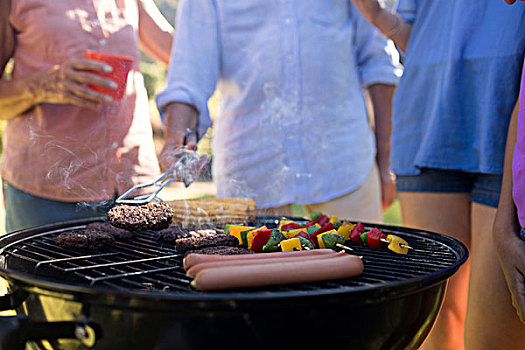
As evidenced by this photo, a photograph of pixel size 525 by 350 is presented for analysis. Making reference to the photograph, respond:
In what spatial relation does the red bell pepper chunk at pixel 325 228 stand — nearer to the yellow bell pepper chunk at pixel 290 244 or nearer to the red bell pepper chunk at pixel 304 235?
the red bell pepper chunk at pixel 304 235

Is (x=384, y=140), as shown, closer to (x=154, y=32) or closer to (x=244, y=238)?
(x=154, y=32)

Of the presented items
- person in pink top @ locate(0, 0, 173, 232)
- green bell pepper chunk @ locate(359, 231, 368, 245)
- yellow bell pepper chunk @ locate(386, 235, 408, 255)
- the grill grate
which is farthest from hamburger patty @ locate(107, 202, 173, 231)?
yellow bell pepper chunk @ locate(386, 235, 408, 255)

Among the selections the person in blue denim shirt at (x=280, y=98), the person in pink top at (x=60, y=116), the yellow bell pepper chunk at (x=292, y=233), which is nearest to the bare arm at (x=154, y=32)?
the person in blue denim shirt at (x=280, y=98)

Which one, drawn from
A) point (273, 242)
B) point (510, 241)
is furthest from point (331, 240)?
point (510, 241)

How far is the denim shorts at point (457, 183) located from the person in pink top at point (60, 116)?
1505mm

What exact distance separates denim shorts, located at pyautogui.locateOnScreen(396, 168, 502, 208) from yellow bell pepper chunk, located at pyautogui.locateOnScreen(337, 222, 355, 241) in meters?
0.70

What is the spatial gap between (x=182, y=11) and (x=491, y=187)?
2.14 metres

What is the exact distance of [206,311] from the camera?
1.19 meters

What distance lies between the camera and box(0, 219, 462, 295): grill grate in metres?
1.43

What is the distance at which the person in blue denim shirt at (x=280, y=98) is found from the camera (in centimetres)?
310

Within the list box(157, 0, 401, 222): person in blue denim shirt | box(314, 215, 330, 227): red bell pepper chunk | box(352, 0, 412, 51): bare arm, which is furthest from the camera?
box(157, 0, 401, 222): person in blue denim shirt

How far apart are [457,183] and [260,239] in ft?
3.92

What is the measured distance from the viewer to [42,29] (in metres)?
2.55

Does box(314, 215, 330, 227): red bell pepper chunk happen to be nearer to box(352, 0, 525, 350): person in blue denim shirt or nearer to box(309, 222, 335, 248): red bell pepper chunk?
box(309, 222, 335, 248): red bell pepper chunk
